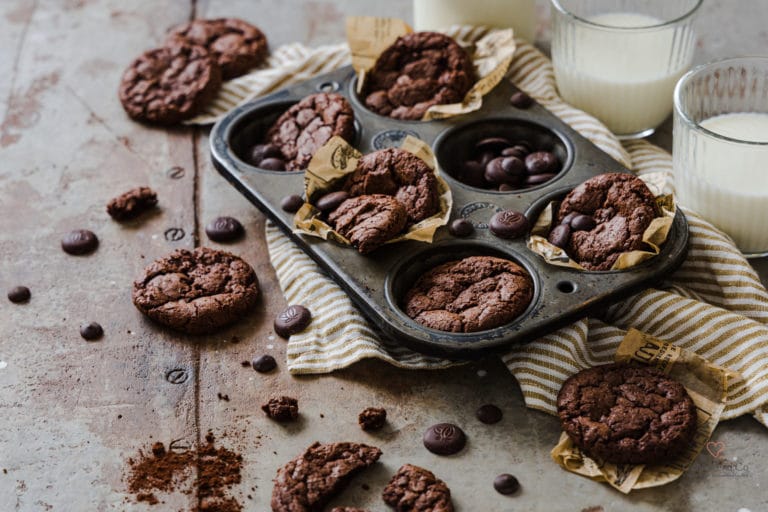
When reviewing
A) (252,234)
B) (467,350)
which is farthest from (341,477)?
(252,234)

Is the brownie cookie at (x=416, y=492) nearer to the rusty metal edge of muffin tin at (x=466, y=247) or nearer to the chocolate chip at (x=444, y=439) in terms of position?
the chocolate chip at (x=444, y=439)

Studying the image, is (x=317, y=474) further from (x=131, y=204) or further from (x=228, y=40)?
(x=228, y=40)

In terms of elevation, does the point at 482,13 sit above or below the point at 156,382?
above

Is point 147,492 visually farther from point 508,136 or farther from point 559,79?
point 559,79

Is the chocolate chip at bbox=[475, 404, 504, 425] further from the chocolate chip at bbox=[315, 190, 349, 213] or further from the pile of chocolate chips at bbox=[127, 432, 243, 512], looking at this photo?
the chocolate chip at bbox=[315, 190, 349, 213]

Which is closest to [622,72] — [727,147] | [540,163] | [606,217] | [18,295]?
[540,163]

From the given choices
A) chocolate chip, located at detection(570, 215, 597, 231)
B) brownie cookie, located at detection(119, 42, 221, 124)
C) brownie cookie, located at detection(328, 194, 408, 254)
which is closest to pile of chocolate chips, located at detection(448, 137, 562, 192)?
chocolate chip, located at detection(570, 215, 597, 231)
